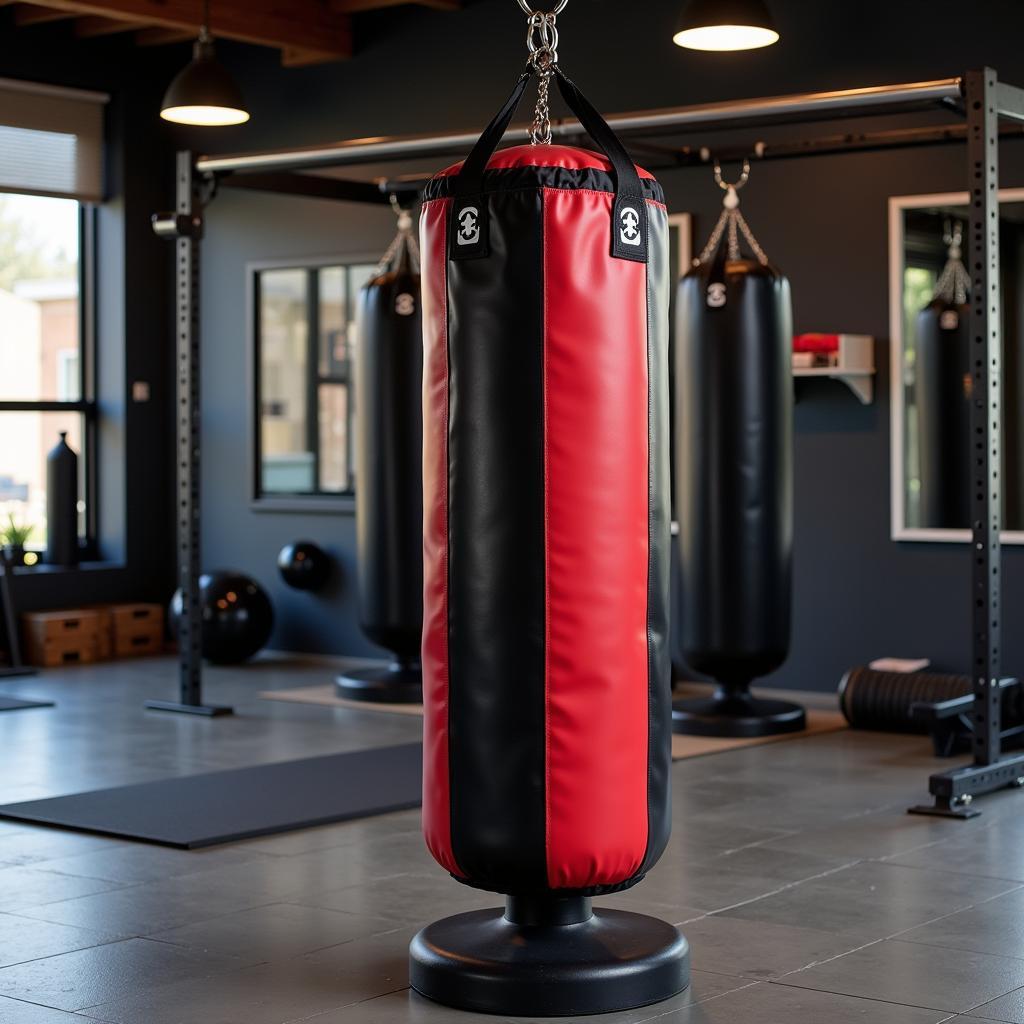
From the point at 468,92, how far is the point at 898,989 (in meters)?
6.23

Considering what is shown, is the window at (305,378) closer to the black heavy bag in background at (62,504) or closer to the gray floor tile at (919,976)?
the black heavy bag in background at (62,504)

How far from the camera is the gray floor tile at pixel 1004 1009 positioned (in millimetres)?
3242

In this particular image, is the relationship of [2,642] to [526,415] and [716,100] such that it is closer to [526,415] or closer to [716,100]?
[716,100]

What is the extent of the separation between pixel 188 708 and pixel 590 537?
4.62 meters

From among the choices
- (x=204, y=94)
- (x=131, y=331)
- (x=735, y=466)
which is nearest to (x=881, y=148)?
(x=735, y=466)

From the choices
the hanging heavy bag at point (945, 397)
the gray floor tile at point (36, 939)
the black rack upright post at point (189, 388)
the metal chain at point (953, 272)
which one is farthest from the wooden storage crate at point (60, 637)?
the gray floor tile at point (36, 939)

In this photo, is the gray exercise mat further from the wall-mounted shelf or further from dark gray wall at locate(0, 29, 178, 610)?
dark gray wall at locate(0, 29, 178, 610)

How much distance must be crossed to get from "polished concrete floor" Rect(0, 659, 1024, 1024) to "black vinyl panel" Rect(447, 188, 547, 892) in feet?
1.30

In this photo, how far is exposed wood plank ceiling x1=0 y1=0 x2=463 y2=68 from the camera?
27.5ft

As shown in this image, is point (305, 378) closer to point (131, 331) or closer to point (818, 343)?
point (131, 331)

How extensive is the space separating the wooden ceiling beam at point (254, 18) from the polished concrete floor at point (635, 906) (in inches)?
153

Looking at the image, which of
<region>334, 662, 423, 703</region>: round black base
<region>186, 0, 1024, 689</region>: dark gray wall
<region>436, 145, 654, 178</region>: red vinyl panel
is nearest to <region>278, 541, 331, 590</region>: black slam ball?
<region>334, 662, 423, 703</region>: round black base

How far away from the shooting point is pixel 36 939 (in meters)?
3.83

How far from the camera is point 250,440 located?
977 cm
